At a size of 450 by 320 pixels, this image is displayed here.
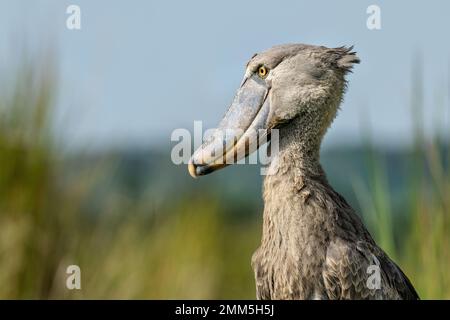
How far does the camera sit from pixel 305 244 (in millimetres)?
3344

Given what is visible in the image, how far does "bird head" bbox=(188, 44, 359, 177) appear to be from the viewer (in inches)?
138

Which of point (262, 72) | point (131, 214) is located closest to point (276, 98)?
point (262, 72)

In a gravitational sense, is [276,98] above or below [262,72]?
below

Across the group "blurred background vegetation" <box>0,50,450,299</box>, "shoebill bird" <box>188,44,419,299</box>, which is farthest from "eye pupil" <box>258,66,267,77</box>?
"blurred background vegetation" <box>0,50,450,299</box>

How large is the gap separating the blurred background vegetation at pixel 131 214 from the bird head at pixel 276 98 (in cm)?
83

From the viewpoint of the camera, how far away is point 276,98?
3600 millimetres

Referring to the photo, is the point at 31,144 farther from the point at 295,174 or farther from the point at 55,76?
the point at 295,174

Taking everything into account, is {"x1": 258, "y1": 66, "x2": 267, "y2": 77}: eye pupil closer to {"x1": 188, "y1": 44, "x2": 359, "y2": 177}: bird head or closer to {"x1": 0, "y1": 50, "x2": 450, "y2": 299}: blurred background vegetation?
{"x1": 188, "y1": 44, "x2": 359, "y2": 177}: bird head

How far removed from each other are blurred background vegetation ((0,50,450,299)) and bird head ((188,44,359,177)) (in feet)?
2.71

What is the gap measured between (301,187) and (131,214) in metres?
3.27

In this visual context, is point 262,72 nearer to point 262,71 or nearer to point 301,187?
point 262,71
